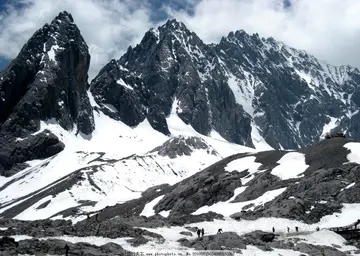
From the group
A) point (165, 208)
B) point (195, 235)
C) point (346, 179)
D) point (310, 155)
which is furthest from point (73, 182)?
point (195, 235)

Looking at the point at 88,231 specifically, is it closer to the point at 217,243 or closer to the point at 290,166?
the point at 217,243

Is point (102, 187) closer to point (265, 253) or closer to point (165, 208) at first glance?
point (165, 208)

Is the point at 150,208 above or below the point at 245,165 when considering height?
below

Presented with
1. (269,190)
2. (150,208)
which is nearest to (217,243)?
(269,190)

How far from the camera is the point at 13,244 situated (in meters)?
35.6

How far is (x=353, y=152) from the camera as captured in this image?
333 feet

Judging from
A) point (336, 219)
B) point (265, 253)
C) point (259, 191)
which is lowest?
point (265, 253)

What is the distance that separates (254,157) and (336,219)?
207 feet

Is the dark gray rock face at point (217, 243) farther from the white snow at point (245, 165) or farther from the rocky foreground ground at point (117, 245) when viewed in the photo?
the white snow at point (245, 165)

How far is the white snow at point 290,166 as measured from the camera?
328 ft

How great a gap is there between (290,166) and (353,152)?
1388 cm

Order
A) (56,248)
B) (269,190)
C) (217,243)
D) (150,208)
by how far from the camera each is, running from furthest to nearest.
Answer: (150,208) → (269,190) → (217,243) → (56,248)

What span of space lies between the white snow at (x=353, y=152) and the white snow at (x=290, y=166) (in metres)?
9.46

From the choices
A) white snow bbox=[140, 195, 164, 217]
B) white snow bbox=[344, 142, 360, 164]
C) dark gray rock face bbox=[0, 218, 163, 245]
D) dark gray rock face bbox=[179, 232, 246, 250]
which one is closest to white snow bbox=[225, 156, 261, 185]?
white snow bbox=[140, 195, 164, 217]
